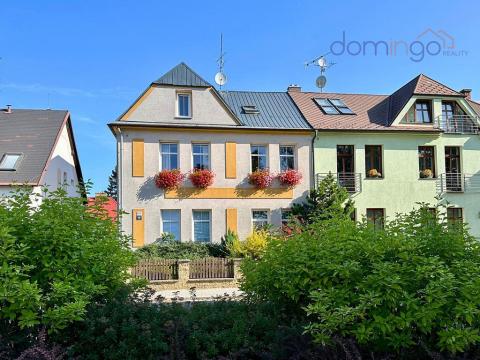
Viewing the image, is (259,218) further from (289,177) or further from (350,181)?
(350,181)

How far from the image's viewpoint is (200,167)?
19.9 metres

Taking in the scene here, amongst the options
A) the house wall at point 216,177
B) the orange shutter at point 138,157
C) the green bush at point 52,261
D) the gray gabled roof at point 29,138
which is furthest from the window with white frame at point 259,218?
the green bush at point 52,261

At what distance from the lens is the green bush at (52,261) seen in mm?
4281

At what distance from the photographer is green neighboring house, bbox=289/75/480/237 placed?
2103 centimetres

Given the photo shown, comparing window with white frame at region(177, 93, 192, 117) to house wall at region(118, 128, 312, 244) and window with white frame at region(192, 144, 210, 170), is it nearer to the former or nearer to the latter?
house wall at region(118, 128, 312, 244)

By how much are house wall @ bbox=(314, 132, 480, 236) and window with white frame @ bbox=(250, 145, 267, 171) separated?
2.52 metres

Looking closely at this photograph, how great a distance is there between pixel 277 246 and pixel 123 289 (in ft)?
6.86

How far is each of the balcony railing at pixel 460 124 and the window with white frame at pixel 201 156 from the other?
480 inches

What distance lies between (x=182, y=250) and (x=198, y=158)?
4.51m

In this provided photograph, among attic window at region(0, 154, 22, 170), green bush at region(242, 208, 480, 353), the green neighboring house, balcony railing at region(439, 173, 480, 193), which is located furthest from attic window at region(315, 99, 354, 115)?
green bush at region(242, 208, 480, 353)

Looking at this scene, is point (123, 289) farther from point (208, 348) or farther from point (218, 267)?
point (218, 267)

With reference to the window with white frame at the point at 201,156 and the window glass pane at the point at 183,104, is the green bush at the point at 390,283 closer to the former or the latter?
the window with white frame at the point at 201,156

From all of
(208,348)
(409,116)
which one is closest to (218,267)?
(208,348)

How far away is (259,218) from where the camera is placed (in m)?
20.0
